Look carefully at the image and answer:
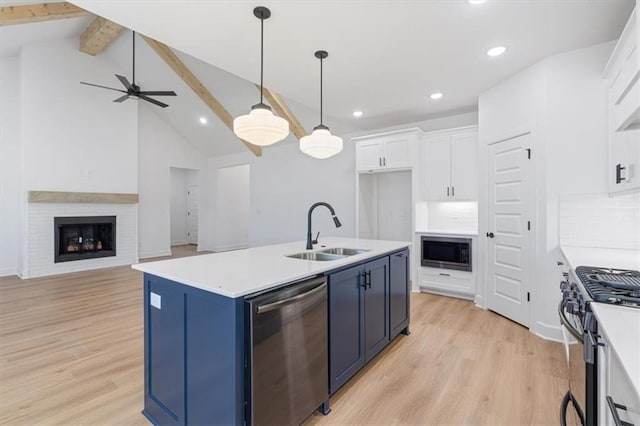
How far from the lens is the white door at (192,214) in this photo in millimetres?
9758

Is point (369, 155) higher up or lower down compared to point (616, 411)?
higher up

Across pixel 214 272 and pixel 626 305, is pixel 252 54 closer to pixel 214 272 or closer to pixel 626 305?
pixel 214 272

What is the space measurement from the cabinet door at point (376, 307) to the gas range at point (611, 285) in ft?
4.13

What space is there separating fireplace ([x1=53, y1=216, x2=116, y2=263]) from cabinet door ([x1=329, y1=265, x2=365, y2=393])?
6305mm

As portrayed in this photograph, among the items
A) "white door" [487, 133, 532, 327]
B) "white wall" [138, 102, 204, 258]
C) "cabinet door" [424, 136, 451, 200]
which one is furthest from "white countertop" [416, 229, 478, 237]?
"white wall" [138, 102, 204, 258]

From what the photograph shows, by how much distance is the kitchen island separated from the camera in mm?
1368

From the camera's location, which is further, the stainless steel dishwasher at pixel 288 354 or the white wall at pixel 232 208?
the white wall at pixel 232 208

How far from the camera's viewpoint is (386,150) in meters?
4.75

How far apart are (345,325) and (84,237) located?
6540 mm

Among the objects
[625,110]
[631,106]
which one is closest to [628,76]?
[625,110]

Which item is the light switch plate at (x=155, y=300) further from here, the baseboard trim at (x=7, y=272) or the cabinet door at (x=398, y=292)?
the baseboard trim at (x=7, y=272)

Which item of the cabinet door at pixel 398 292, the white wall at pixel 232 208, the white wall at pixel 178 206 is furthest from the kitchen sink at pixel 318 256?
the white wall at pixel 178 206

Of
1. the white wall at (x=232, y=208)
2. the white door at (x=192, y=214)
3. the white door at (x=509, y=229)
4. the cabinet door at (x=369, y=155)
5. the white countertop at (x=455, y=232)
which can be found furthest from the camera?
the white door at (x=192, y=214)

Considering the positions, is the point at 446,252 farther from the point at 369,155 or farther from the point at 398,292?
the point at 369,155
